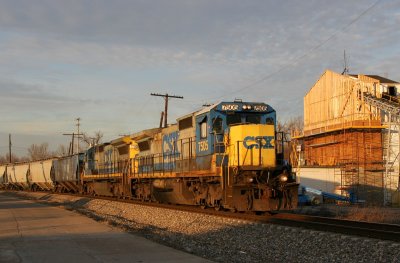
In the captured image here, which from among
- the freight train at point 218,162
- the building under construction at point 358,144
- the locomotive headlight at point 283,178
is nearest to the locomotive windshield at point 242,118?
the freight train at point 218,162

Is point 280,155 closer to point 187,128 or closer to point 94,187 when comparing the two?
point 187,128

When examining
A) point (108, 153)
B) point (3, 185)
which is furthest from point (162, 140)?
point (3, 185)

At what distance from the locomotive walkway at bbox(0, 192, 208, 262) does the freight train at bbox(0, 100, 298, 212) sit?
4526 mm

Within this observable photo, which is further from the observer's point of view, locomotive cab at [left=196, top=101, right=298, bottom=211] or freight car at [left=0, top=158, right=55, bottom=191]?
freight car at [left=0, top=158, right=55, bottom=191]

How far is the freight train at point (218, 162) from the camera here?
14.0 metres

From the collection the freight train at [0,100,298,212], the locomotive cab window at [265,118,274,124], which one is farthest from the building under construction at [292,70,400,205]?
the locomotive cab window at [265,118,274,124]

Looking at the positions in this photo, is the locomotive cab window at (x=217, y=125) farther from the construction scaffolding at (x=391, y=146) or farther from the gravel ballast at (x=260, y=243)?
the construction scaffolding at (x=391, y=146)

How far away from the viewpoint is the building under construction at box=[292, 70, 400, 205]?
32969 mm

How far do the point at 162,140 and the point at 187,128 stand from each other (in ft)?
10.8

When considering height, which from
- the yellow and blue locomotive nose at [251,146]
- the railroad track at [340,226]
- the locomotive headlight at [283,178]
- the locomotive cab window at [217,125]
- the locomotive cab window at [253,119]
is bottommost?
the railroad track at [340,226]

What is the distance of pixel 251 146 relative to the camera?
1423 cm

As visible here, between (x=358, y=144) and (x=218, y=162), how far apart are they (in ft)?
77.8

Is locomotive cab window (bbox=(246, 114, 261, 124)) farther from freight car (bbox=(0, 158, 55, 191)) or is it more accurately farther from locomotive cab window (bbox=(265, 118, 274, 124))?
freight car (bbox=(0, 158, 55, 191))

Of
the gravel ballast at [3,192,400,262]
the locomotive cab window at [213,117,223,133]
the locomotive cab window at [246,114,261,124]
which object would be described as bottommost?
the gravel ballast at [3,192,400,262]
